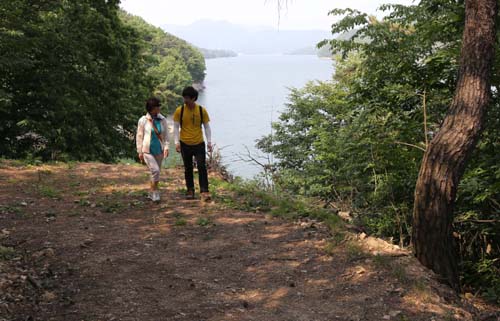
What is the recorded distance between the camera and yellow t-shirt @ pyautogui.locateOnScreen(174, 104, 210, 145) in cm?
733

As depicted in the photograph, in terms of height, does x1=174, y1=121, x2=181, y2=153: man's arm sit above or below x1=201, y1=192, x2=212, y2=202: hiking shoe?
above

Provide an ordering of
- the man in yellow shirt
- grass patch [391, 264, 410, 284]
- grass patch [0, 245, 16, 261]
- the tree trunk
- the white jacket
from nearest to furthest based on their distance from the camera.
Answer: grass patch [391, 264, 410, 284]
the tree trunk
grass patch [0, 245, 16, 261]
the man in yellow shirt
the white jacket

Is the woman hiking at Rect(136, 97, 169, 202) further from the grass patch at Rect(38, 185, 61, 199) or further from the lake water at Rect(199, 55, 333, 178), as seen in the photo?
the lake water at Rect(199, 55, 333, 178)

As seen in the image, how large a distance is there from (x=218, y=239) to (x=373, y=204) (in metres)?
2.61

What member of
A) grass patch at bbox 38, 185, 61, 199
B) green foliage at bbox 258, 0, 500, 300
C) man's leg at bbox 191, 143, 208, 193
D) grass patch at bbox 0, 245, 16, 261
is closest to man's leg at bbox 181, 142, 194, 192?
man's leg at bbox 191, 143, 208, 193

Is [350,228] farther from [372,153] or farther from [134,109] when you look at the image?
[134,109]

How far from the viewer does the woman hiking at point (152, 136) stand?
24.3 feet

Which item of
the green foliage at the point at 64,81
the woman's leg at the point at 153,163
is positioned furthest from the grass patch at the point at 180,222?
the green foliage at the point at 64,81

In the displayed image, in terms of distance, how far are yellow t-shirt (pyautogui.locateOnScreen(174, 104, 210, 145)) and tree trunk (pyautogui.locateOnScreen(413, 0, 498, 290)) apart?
363cm

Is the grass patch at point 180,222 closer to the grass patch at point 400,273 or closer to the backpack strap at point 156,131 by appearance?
the backpack strap at point 156,131

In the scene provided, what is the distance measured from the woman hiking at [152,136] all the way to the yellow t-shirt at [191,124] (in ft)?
0.99

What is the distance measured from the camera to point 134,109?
55.2 feet

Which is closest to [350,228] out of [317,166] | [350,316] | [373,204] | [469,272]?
[373,204]

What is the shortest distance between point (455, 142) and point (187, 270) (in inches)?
128
